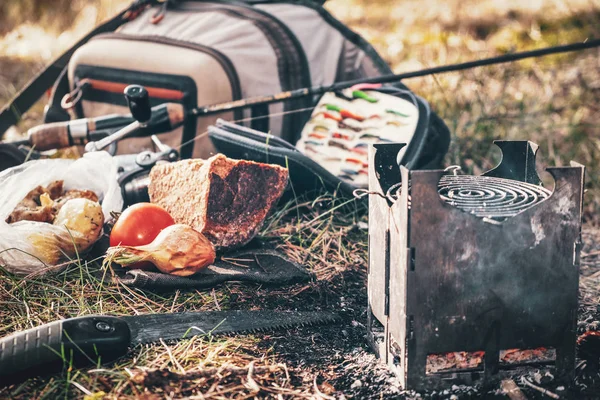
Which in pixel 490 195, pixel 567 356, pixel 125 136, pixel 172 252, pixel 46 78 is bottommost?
pixel 567 356

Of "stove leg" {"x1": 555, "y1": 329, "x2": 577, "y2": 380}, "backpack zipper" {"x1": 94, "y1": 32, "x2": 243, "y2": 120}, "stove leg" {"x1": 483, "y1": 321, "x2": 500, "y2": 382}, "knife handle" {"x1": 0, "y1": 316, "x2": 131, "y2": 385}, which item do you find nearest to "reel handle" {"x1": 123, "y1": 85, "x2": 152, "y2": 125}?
"backpack zipper" {"x1": 94, "y1": 32, "x2": 243, "y2": 120}

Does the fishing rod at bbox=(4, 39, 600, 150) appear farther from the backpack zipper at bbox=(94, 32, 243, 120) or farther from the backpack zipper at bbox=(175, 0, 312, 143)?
the backpack zipper at bbox=(175, 0, 312, 143)

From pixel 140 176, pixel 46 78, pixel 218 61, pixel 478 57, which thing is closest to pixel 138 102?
pixel 140 176

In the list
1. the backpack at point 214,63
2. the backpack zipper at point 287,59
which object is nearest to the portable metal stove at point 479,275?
the backpack at point 214,63

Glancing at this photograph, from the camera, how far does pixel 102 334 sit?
1.98 meters

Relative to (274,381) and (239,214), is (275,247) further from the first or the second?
(274,381)

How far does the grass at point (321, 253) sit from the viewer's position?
6.52ft

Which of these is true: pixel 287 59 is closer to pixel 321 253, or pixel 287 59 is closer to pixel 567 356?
pixel 321 253

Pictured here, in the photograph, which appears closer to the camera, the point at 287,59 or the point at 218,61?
the point at 218,61

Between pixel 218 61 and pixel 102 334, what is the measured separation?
1932 millimetres

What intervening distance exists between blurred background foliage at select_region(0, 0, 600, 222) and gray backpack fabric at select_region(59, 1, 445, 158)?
725 mm

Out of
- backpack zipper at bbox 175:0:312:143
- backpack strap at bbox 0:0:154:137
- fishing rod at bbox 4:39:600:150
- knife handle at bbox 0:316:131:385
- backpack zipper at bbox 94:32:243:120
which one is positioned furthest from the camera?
backpack strap at bbox 0:0:154:137

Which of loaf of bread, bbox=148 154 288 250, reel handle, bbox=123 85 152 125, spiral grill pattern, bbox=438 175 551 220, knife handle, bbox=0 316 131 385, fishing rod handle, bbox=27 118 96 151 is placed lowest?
knife handle, bbox=0 316 131 385

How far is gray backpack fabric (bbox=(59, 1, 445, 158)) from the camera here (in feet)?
11.7
